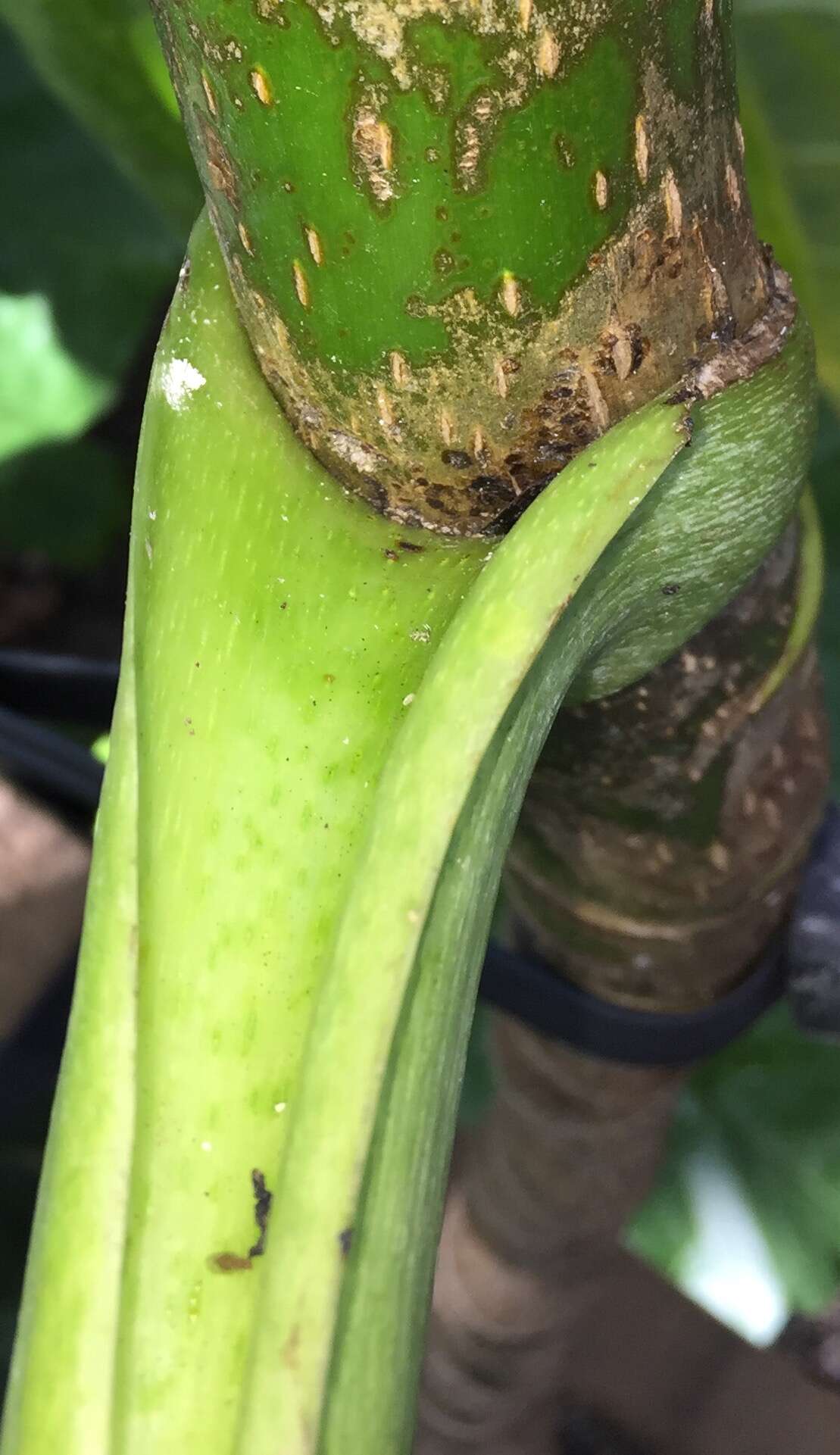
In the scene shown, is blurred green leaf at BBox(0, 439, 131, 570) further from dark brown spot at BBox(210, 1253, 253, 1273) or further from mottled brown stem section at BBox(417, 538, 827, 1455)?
dark brown spot at BBox(210, 1253, 253, 1273)

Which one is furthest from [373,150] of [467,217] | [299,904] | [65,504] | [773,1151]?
[65,504]

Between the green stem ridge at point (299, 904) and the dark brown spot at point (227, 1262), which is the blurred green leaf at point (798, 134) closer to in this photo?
the green stem ridge at point (299, 904)

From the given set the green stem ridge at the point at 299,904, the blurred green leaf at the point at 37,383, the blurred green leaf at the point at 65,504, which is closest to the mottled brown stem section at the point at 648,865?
the green stem ridge at the point at 299,904

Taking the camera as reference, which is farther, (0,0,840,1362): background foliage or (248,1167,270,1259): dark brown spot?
(0,0,840,1362): background foliage

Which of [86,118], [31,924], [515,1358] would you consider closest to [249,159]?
[31,924]

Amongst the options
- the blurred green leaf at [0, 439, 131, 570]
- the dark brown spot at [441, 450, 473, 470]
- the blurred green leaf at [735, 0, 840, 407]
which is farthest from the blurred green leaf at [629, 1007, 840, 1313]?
the blurred green leaf at [0, 439, 131, 570]

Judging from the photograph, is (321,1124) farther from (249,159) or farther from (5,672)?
(5,672)
